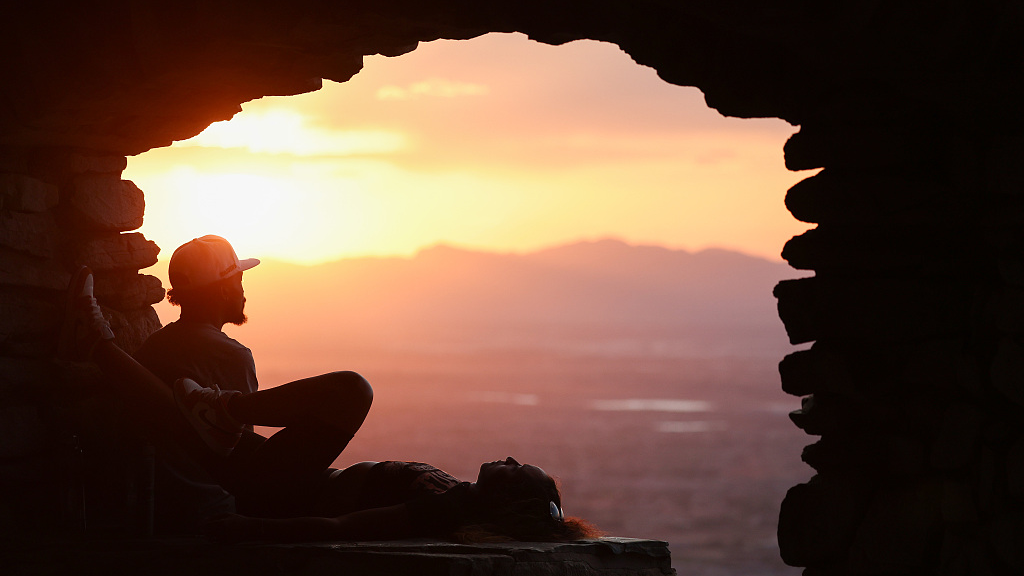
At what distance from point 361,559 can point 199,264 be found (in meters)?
1.58

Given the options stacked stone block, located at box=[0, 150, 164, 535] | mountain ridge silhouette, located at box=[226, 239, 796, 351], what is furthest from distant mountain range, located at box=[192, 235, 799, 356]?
stacked stone block, located at box=[0, 150, 164, 535]

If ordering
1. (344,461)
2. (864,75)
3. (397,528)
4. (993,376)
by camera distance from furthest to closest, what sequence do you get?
(344,461) → (397,528) → (864,75) → (993,376)

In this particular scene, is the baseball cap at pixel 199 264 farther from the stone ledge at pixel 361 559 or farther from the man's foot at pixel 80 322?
the stone ledge at pixel 361 559

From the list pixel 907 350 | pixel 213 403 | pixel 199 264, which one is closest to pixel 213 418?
pixel 213 403

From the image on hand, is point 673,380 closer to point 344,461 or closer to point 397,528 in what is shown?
point 344,461

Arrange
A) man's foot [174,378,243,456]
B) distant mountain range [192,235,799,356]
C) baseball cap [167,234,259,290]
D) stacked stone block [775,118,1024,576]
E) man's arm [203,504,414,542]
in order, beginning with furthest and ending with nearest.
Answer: distant mountain range [192,235,799,356]
baseball cap [167,234,259,290]
man's foot [174,378,243,456]
man's arm [203,504,414,542]
stacked stone block [775,118,1024,576]

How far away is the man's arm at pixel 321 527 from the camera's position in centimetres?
322

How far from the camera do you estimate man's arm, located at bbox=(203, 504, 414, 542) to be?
322cm

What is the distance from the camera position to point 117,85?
12.1 feet

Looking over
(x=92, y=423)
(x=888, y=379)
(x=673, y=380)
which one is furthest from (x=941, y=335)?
(x=673, y=380)

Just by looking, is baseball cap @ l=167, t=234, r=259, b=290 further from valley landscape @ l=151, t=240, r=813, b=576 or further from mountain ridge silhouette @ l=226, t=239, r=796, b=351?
mountain ridge silhouette @ l=226, t=239, r=796, b=351

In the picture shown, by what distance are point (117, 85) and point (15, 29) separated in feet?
1.57

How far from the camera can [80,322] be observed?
163 inches

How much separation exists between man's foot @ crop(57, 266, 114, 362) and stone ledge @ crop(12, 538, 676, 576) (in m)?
0.98
